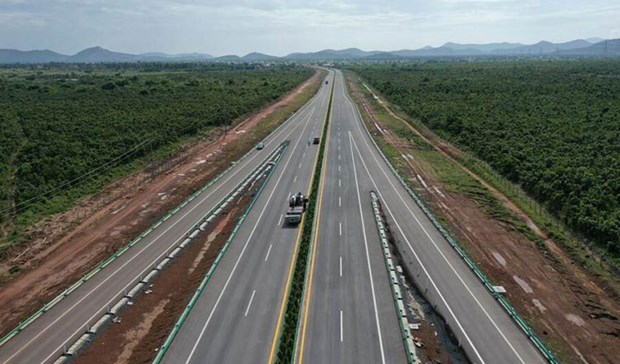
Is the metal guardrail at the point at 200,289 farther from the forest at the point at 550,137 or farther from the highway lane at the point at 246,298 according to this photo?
the forest at the point at 550,137

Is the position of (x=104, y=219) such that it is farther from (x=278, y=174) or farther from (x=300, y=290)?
(x=300, y=290)

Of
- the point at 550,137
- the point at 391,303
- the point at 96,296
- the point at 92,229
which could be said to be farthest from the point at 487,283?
the point at 550,137

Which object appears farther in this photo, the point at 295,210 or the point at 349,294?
the point at 295,210

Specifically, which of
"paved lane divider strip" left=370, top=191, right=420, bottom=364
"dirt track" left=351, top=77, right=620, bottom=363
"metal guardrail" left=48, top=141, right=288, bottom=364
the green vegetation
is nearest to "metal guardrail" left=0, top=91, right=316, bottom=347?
"metal guardrail" left=48, top=141, right=288, bottom=364

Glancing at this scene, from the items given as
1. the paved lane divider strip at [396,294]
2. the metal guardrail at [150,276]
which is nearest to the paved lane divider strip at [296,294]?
the paved lane divider strip at [396,294]

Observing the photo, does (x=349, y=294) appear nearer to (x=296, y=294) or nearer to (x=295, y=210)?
(x=296, y=294)

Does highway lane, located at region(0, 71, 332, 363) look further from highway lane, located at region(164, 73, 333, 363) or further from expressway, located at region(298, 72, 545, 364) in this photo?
expressway, located at region(298, 72, 545, 364)

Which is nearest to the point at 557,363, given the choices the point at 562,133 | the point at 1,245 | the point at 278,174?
the point at 278,174

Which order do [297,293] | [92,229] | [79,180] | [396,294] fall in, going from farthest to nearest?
[79,180]
[92,229]
[396,294]
[297,293]
